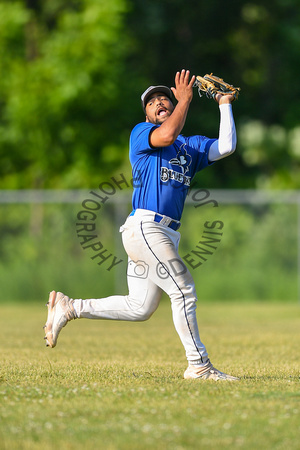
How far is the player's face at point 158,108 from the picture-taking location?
684 cm

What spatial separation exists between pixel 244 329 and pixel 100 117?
1000 cm

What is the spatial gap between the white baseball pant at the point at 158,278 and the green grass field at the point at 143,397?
1.35ft

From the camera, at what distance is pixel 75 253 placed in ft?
58.7

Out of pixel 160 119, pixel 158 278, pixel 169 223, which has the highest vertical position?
pixel 160 119

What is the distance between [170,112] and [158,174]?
0.66 m

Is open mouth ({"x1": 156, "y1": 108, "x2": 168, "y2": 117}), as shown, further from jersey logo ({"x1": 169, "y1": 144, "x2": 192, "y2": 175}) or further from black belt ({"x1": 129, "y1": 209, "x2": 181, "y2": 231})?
black belt ({"x1": 129, "y1": 209, "x2": 181, "y2": 231})

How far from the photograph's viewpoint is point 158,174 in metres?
6.54

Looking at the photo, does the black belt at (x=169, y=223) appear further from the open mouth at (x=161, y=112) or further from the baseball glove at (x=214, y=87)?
the baseball glove at (x=214, y=87)

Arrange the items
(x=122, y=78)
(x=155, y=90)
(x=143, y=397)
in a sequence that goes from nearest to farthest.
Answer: (x=143, y=397) < (x=155, y=90) < (x=122, y=78)

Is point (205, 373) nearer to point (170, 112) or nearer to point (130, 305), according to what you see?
point (130, 305)

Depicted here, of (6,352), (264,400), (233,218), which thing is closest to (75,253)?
(233,218)

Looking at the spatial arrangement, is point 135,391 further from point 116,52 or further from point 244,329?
point 116,52

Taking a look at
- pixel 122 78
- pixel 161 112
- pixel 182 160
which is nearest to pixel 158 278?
pixel 182 160

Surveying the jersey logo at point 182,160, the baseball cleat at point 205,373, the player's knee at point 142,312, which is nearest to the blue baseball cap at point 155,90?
the jersey logo at point 182,160
